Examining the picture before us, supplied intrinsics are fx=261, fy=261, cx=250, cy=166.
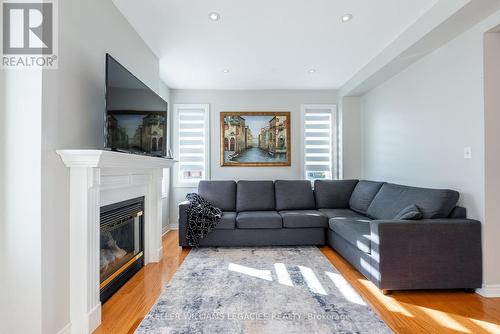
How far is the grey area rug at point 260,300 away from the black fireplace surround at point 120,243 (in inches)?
18.3

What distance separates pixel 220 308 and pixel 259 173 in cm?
285

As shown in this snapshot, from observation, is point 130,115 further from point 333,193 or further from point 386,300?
point 333,193

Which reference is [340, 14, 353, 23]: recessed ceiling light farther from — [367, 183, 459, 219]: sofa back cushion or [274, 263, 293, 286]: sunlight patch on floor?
[274, 263, 293, 286]: sunlight patch on floor

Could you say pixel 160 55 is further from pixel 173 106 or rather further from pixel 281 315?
pixel 281 315

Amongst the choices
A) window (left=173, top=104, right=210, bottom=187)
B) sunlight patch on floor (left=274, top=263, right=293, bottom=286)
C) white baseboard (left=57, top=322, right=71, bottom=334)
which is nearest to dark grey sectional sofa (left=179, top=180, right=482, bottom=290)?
window (left=173, top=104, right=210, bottom=187)

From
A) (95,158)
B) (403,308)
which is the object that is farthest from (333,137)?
(95,158)

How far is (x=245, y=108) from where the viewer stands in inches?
183

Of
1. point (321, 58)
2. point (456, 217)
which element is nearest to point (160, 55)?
point (321, 58)

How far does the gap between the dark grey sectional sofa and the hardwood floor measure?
0.09 metres

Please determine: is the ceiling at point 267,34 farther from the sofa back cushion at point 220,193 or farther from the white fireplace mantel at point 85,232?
the sofa back cushion at point 220,193

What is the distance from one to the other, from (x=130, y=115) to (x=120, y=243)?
1239mm

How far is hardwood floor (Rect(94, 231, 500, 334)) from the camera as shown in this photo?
181cm

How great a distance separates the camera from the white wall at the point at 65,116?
1531 millimetres

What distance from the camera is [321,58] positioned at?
3402 mm
